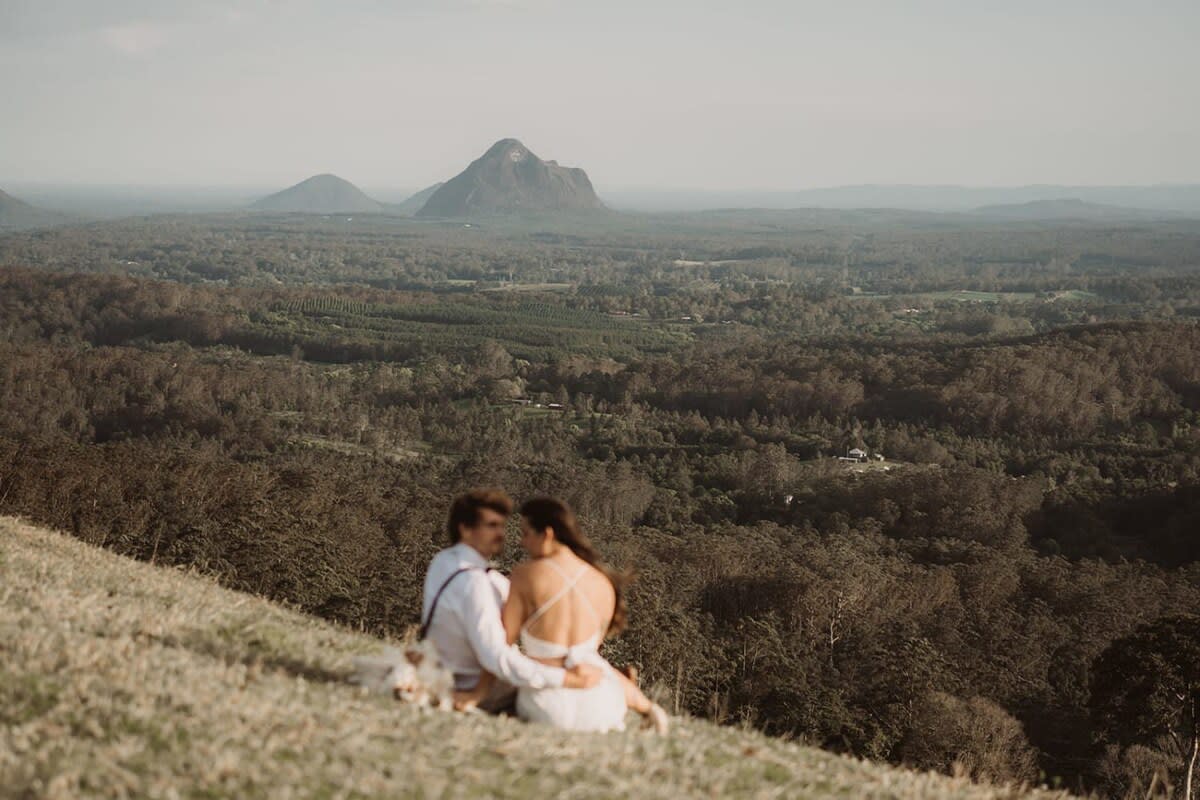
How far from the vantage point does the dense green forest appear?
94.7 ft

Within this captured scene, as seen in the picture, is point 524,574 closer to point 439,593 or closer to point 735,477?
point 439,593

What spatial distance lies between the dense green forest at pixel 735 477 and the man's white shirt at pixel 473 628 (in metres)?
6.28

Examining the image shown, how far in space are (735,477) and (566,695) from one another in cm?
7396

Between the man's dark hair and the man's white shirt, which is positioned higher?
the man's dark hair

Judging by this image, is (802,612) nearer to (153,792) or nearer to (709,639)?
(709,639)

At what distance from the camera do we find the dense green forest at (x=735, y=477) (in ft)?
94.7

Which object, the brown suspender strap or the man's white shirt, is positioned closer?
the man's white shirt

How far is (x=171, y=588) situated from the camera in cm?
1223

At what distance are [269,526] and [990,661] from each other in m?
23.3

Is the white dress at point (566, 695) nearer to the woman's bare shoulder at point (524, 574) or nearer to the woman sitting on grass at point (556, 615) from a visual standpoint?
the woman sitting on grass at point (556, 615)

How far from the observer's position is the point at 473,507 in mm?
7984

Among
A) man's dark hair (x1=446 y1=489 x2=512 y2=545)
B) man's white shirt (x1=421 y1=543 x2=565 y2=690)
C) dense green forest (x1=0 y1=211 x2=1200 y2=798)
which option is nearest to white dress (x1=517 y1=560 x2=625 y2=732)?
man's white shirt (x1=421 y1=543 x2=565 y2=690)

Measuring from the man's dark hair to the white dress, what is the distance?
552mm

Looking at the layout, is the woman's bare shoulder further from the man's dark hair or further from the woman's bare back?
the man's dark hair
